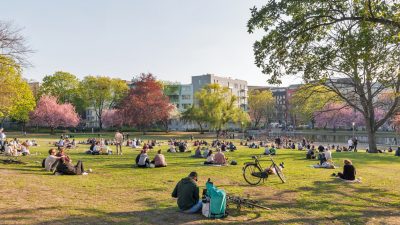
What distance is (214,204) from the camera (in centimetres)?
1010

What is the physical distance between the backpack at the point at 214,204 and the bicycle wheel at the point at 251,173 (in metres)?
5.30

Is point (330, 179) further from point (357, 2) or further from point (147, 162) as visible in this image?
point (147, 162)

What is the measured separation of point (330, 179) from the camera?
1741cm

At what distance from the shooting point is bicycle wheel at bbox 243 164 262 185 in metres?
15.3

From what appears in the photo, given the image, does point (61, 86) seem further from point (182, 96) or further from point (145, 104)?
point (182, 96)

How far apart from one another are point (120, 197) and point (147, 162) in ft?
28.2

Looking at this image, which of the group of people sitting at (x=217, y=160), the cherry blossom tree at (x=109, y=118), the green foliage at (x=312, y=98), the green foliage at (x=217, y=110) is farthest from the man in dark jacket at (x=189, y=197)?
the cherry blossom tree at (x=109, y=118)

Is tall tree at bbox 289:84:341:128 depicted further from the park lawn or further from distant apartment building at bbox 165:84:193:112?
distant apartment building at bbox 165:84:193:112

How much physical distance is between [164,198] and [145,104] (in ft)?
219

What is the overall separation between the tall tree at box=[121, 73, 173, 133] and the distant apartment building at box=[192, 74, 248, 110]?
124 ft

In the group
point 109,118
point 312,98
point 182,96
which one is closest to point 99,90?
point 109,118

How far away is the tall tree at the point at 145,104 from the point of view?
256 ft

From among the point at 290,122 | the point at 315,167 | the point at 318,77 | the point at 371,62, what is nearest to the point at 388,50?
the point at 371,62

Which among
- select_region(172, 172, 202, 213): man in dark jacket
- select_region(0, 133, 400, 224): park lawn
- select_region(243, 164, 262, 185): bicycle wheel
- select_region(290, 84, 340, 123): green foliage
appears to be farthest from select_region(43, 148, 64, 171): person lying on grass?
select_region(290, 84, 340, 123): green foliage
